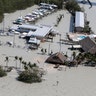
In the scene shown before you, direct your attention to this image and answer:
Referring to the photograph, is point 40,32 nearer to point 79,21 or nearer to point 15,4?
point 79,21

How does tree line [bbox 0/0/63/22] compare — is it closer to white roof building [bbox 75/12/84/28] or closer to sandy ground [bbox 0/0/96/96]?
white roof building [bbox 75/12/84/28]

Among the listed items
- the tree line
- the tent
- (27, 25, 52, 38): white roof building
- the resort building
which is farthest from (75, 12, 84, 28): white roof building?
the tent

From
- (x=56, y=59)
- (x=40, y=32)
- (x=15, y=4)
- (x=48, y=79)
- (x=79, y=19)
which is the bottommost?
(x=48, y=79)

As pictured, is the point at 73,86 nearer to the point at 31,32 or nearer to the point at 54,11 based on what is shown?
the point at 31,32

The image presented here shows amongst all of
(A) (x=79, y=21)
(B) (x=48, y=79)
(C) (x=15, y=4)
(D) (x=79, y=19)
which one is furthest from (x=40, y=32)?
(C) (x=15, y=4)

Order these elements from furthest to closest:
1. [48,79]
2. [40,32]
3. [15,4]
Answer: [15,4] → [40,32] → [48,79]

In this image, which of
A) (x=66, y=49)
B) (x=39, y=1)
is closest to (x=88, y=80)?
(x=66, y=49)

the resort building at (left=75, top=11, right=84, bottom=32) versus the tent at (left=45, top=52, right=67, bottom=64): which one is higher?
the resort building at (left=75, top=11, right=84, bottom=32)

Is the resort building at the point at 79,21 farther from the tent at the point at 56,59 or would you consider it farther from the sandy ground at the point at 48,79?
the tent at the point at 56,59

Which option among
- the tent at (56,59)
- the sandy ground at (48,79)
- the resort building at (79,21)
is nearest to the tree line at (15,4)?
the resort building at (79,21)

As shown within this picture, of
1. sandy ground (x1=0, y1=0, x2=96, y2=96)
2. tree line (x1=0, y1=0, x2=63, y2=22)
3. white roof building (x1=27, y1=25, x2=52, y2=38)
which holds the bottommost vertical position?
sandy ground (x1=0, y1=0, x2=96, y2=96)
